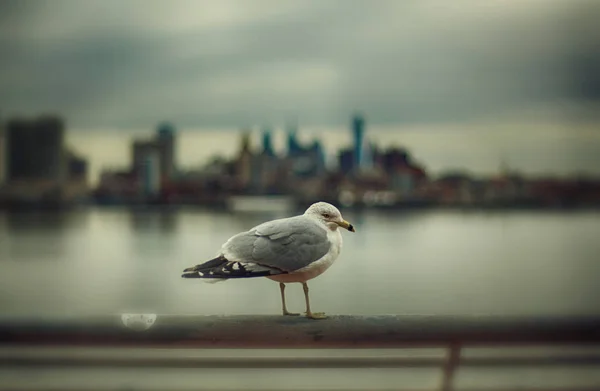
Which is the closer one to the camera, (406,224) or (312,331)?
(312,331)

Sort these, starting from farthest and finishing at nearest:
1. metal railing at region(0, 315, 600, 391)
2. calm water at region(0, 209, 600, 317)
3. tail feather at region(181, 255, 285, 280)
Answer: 1. calm water at region(0, 209, 600, 317)
2. tail feather at region(181, 255, 285, 280)
3. metal railing at region(0, 315, 600, 391)

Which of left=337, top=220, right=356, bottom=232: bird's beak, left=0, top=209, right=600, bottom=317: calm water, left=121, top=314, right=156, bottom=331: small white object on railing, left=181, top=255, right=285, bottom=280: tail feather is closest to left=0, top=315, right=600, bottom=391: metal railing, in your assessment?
left=121, top=314, right=156, bottom=331: small white object on railing

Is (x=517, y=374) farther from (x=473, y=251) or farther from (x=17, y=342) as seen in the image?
(x=473, y=251)

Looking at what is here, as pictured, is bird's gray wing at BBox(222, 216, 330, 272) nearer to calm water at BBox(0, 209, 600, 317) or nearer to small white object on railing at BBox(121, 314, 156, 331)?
small white object on railing at BBox(121, 314, 156, 331)

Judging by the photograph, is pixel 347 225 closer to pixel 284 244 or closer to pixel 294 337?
pixel 284 244

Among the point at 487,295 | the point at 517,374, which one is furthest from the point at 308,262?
the point at 487,295

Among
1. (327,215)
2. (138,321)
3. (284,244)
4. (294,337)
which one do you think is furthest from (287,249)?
(138,321)
